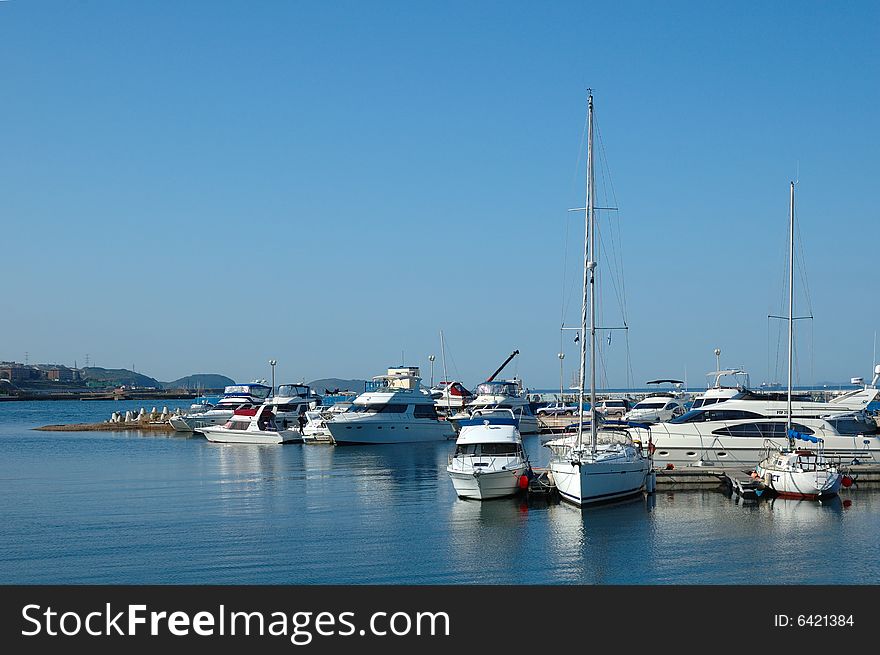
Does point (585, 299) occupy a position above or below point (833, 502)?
above

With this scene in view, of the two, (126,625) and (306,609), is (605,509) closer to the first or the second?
(306,609)

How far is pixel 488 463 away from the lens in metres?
36.0

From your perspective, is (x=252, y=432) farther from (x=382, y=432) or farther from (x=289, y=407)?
(x=289, y=407)

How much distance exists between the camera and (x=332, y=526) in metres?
31.3

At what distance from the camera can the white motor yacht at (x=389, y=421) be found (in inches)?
2689

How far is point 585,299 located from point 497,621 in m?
22.1

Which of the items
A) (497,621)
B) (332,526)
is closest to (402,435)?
(332,526)

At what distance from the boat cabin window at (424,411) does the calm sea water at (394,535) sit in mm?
24736

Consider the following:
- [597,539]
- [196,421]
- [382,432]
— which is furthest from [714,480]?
[196,421]

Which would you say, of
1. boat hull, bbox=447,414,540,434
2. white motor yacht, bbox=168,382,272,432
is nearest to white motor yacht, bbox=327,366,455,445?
boat hull, bbox=447,414,540,434

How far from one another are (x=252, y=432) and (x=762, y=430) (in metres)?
41.6

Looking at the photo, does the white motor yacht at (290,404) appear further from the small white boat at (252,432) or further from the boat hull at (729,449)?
the boat hull at (729,449)

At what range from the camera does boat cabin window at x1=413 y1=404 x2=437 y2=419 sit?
7181 centimetres

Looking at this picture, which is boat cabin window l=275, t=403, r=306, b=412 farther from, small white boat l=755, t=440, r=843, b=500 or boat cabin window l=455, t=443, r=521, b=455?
small white boat l=755, t=440, r=843, b=500
